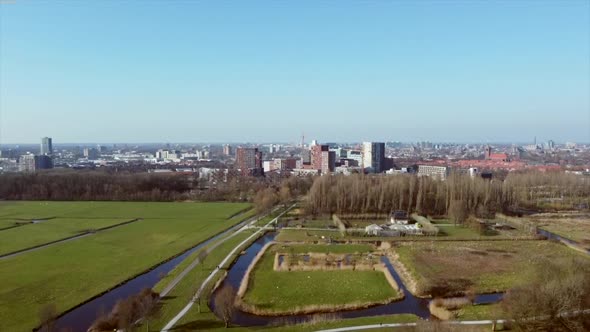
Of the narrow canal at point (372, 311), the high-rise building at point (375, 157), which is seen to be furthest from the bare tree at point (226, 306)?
the high-rise building at point (375, 157)

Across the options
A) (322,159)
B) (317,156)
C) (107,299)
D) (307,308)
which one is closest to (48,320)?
(107,299)

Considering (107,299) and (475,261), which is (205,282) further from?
(475,261)

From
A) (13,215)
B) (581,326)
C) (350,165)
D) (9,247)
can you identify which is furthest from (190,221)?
(350,165)

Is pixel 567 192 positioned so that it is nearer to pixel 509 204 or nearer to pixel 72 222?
pixel 509 204

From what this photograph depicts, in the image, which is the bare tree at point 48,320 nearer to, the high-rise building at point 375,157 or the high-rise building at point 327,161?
the high-rise building at point 327,161

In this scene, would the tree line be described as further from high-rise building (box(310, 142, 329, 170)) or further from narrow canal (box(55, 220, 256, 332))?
high-rise building (box(310, 142, 329, 170))

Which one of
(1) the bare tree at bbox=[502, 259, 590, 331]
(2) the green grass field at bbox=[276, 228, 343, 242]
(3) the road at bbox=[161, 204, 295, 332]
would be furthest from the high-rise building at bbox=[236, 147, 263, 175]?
(1) the bare tree at bbox=[502, 259, 590, 331]
